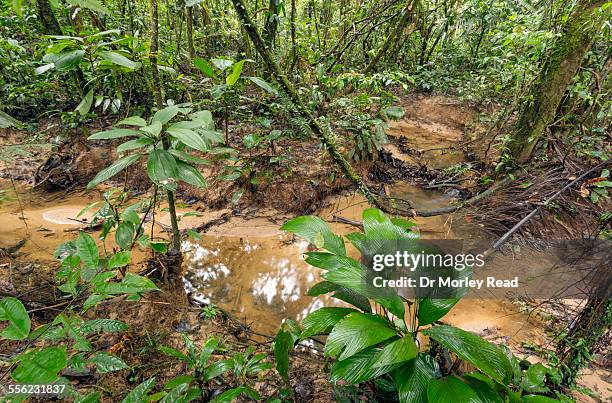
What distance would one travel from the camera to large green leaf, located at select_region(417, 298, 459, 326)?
124 cm

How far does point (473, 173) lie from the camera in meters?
4.20

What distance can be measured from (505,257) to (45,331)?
126 inches

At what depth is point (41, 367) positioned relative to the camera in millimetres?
956

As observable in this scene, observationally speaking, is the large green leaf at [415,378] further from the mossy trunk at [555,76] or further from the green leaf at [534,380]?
the mossy trunk at [555,76]

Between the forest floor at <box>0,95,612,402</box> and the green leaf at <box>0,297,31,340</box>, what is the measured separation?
1.12ft

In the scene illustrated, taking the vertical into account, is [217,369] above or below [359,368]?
below

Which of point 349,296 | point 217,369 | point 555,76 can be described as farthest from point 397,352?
point 555,76

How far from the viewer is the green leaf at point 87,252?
4.43 feet

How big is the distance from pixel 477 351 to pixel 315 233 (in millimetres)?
779

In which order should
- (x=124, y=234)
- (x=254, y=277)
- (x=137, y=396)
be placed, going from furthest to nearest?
(x=254, y=277) → (x=124, y=234) → (x=137, y=396)

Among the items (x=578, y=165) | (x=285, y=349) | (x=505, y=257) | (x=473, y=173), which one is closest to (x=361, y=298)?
(x=285, y=349)

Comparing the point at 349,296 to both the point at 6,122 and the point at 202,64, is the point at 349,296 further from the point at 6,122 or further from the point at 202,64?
the point at 202,64

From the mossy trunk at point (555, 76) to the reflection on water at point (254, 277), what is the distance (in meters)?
2.65

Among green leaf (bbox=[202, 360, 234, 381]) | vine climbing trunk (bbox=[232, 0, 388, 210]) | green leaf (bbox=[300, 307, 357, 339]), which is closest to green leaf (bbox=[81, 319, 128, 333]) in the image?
green leaf (bbox=[202, 360, 234, 381])
